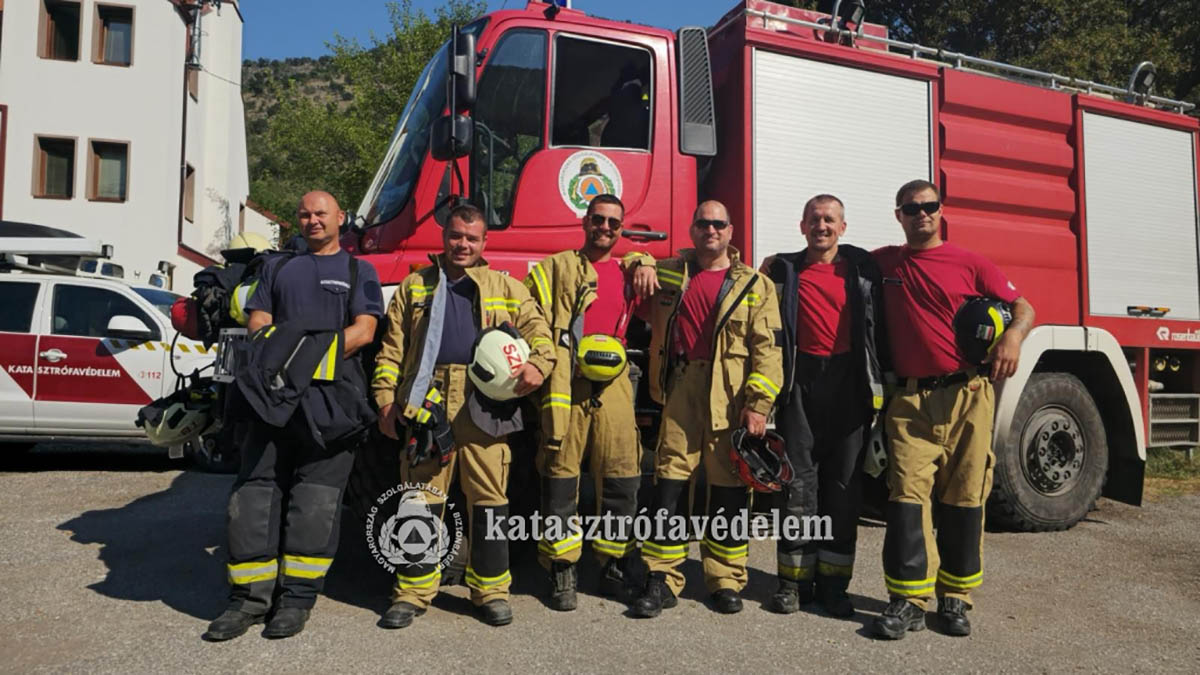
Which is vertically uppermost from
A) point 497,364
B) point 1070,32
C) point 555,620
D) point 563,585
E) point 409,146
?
point 1070,32

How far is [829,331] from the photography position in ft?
12.9

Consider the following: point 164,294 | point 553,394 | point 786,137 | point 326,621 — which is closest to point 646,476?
point 553,394

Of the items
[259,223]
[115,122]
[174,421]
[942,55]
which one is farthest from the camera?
[259,223]

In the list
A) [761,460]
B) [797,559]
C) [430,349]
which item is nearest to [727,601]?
[797,559]

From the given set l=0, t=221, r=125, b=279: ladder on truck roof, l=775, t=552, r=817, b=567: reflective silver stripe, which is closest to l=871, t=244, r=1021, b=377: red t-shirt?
l=775, t=552, r=817, b=567: reflective silver stripe

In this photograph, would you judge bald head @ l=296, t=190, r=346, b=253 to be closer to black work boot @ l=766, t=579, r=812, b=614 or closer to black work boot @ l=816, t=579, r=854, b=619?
black work boot @ l=766, t=579, r=812, b=614

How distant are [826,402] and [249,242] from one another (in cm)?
304

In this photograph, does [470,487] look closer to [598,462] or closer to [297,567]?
[598,462]

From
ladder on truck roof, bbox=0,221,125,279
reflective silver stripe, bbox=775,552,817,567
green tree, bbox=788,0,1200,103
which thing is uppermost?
green tree, bbox=788,0,1200,103

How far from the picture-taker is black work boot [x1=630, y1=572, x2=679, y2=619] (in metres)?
3.73

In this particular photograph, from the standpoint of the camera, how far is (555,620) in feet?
12.2

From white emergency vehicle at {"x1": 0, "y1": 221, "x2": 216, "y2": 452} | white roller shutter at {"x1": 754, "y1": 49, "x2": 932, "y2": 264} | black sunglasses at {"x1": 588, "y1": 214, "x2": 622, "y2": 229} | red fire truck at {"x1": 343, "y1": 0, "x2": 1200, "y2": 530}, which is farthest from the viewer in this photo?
white emergency vehicle at {"x1": 0, "y1": 221, "x2": 216, "y2": 452}

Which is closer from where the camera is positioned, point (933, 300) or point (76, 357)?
point (933, 300)

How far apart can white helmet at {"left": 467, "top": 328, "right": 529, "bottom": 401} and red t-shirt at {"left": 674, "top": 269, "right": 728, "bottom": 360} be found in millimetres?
794
